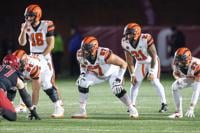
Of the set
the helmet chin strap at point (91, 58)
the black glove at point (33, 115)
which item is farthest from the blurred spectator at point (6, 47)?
the black glove at point (33, 115)

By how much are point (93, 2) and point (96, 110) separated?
15917 millimetres

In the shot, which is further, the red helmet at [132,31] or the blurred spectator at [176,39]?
the blurred spectator at [176,39]

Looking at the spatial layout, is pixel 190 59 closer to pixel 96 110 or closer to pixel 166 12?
pixel 96 110

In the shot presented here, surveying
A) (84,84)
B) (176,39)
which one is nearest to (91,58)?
(84,84)

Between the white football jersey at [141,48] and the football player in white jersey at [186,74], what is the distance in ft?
3.35

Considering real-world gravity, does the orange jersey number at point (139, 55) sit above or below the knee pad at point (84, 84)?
above

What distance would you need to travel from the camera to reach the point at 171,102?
15.3 meters

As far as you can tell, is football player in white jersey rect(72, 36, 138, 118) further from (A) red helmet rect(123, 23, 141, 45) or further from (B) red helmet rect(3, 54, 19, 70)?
(B) red helmet rect(3, 54, 19, 70)

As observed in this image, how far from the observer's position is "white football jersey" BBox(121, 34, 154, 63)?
13.4 m

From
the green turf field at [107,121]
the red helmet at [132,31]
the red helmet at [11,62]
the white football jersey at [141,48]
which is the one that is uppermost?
the red helmet at [132,31]

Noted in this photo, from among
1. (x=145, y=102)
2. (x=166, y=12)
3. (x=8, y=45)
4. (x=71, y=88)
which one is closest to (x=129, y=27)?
(x=145, y=102)

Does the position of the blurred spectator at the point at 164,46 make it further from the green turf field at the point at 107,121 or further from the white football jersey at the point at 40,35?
the white football jersey at the point at 40,35

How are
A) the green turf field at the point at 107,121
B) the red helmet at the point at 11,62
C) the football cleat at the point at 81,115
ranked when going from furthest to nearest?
1. the football cleat at the point at 81,115
2. the red helmet at the point at 11,62
3. the green turf field at the point at 107,121

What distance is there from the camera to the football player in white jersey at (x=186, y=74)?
39.9 feet
